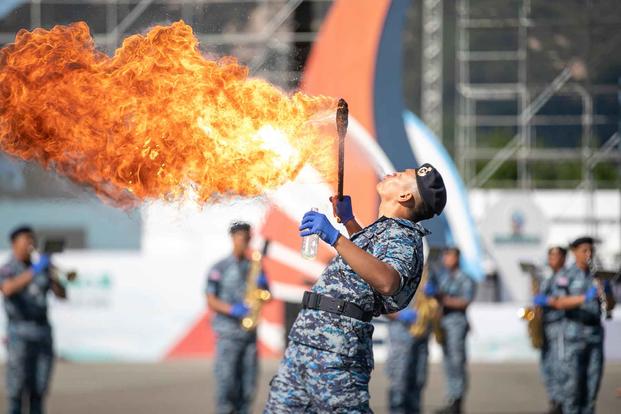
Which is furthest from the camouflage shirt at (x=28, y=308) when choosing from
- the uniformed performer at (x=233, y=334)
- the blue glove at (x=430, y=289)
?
the blue glove at (x=430, y=289)

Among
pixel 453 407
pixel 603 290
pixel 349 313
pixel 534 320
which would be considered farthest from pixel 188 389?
pixel 349 313

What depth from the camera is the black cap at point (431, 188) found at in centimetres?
576

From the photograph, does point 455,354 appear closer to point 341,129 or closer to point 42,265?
point 42,265

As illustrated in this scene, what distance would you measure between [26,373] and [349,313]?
5.48 meters

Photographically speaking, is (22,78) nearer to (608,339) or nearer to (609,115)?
(608,339)

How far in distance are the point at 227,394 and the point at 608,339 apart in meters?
8.61

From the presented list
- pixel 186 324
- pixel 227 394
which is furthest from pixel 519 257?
pixel 227 394

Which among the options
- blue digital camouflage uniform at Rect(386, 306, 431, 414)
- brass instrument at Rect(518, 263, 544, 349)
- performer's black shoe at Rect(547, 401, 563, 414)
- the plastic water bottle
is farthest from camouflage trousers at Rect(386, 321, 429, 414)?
the plastic water bottle

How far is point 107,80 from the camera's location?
6.75m

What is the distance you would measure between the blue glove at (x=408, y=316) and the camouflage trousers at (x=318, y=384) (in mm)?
5914

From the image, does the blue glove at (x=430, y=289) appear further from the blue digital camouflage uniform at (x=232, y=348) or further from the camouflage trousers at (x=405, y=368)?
the blue digital camouflage uniform at (x=232, y=348)

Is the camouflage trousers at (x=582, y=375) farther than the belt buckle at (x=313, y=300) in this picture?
Yes

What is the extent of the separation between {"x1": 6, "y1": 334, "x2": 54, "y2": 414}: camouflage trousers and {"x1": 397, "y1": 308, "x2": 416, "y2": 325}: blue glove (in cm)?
351

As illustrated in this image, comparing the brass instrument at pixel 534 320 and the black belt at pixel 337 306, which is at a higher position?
the brass instrument at pixel 534 320
